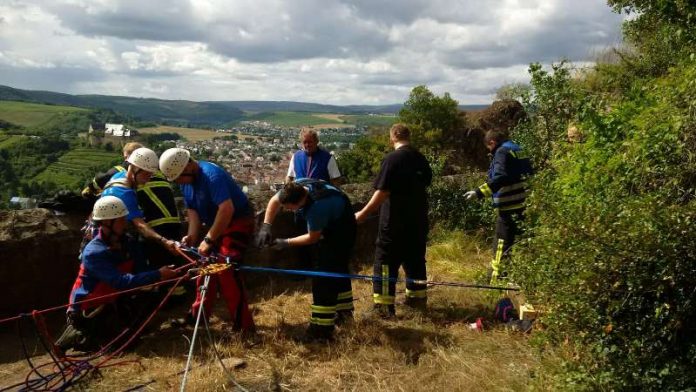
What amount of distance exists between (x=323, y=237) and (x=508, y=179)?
2.35 metres

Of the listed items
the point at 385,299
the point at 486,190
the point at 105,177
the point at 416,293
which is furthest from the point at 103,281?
the point at 486,190

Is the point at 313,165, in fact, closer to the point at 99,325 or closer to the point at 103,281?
the point at 103,281

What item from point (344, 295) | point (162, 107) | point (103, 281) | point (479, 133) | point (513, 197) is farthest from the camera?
point (162, 107)

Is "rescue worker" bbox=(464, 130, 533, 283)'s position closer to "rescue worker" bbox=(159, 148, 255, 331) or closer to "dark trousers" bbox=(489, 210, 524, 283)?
"dark trousers" bbox=(489, 210, 524, 283)

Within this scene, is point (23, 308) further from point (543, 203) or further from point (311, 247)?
point (543, 203)

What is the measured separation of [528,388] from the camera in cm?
351

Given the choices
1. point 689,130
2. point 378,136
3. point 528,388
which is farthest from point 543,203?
point 378,136

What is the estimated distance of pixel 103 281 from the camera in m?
4.66

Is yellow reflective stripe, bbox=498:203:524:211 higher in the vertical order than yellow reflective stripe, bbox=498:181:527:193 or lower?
lower

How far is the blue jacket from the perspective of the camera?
6004 mm

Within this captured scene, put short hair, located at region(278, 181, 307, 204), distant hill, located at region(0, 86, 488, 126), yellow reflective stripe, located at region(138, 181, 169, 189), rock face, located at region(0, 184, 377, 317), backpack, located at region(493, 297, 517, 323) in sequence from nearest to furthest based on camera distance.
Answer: short hair, located at region(278, 181, 307, 204)
backpack, located at region(493, 297, 517, 323)
yellow reflective stripe, located at region(138, 181, 169, 189)
rock face, located at region(0, 184, 377, 317)
distant hill, located at region(0, 86, 488, 126)

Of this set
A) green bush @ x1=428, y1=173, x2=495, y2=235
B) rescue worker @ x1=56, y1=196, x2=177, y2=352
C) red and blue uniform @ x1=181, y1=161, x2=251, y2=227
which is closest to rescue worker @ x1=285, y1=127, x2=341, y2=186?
red and blue uniform @ x1=181, y1=161, x2=251, y2=227

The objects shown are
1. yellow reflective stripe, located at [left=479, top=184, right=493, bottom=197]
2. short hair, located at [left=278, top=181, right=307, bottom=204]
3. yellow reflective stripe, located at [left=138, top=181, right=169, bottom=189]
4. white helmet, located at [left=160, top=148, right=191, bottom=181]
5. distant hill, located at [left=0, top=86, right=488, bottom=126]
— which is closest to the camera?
short hair, located at [left=278, top=181, right=307, bottom=204]

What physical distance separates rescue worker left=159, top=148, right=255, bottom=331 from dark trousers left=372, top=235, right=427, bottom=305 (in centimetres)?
131
